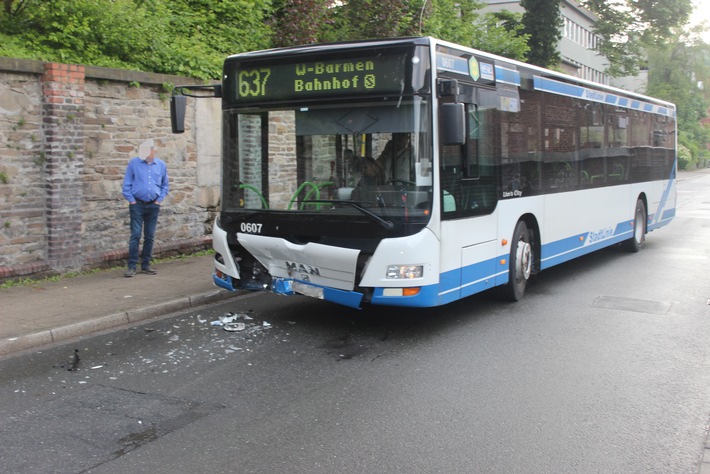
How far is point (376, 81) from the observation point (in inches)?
272

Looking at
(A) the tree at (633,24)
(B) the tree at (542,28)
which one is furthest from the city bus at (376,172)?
(A) the tree at (633,24)

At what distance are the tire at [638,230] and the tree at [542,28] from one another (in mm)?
15901

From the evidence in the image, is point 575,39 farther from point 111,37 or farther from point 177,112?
point 177,112

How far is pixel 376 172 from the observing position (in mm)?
6988

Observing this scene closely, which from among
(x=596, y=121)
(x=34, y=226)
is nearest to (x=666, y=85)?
(x=596, y=121)

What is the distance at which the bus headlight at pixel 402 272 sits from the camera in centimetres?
691

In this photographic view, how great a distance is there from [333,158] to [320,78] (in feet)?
2.63

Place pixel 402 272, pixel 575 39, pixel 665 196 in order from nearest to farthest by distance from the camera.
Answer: pixel 402 272 < pixel 665 196 < pixel 575 39

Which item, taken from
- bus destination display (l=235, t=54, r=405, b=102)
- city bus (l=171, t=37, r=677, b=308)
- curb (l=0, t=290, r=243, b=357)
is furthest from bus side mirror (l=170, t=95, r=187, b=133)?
curb (l=0, t=290, r=243, b=357)

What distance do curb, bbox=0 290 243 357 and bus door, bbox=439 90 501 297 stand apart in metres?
3.36

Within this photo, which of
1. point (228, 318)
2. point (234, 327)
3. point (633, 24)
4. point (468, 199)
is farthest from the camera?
point (633, 24)

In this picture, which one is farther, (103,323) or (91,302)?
(91,302)

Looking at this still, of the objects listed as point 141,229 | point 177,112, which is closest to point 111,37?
point 141,229

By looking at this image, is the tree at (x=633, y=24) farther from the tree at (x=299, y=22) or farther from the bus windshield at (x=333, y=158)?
the bus windshield at (x=333, y=158)
